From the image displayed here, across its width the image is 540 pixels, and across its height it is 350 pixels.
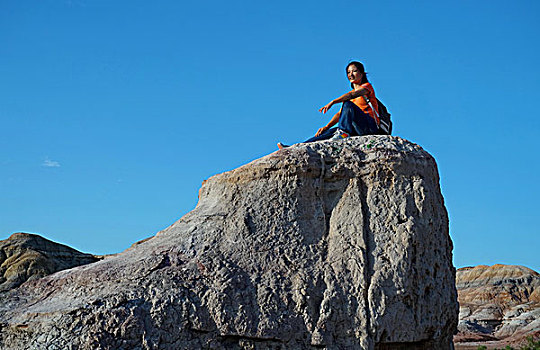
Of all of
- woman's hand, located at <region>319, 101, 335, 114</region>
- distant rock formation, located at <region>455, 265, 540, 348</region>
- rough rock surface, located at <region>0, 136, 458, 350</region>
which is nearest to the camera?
rough rock surface, located at <region>0, 136, 458, 350</region>

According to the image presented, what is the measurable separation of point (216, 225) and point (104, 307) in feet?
4.85

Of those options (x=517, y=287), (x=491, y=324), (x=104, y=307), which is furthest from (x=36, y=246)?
(x=517, y=287)

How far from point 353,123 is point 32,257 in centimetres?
A: 1226

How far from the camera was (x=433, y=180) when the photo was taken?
699cm

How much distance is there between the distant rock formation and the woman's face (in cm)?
2128

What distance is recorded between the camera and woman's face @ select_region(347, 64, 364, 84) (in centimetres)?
775

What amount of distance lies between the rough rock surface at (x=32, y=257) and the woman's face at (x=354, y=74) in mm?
10388

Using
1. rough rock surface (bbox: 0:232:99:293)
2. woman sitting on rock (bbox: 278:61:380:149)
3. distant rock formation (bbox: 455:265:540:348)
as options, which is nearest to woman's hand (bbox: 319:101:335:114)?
woman sitting on rock (bbox: 278:61:380:149)

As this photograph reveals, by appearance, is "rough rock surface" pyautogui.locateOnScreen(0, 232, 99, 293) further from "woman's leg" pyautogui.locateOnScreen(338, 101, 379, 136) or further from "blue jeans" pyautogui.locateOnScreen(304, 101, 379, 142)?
"woman's leg" pyautogui.locateOnScreen(338, 101, 379, 136)

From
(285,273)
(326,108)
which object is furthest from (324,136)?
(285,273)

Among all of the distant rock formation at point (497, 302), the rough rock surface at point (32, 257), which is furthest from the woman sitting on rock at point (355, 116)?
the distant rock formation at point (497, 302)

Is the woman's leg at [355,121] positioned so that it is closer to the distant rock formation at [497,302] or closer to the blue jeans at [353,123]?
the blue jeans at [353,123]

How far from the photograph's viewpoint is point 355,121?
7.42 meters

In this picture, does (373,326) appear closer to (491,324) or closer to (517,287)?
(491,324)
